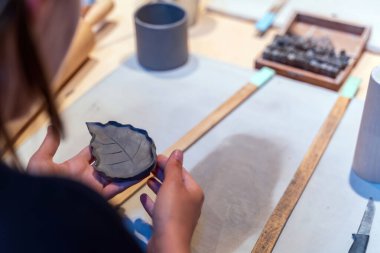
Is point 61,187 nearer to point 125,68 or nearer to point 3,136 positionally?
point 3,136

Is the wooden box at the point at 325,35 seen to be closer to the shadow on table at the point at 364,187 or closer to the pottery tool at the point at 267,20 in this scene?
the pottery tool at the point at 267,20

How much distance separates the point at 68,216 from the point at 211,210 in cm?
34

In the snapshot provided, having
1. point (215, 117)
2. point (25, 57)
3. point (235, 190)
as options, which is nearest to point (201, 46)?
point (215, 117)

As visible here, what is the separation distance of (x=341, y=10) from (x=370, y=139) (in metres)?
0.53

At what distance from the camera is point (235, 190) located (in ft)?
2.45

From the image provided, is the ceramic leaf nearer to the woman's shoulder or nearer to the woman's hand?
the woman's hand

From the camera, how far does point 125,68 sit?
100cm

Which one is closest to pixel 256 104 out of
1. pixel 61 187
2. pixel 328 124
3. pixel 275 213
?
pixel 328 124

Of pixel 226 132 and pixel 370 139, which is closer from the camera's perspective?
pixel 370 139

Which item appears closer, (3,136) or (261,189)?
(3,136)

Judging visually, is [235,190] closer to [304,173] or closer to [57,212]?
[304,173]

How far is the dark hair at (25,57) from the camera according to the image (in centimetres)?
39

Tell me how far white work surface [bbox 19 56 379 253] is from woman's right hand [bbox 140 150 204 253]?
0.07 m

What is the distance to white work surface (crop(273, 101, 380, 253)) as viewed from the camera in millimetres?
664
